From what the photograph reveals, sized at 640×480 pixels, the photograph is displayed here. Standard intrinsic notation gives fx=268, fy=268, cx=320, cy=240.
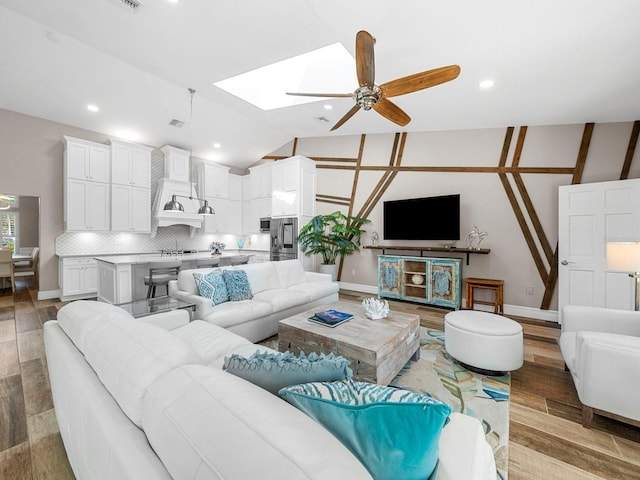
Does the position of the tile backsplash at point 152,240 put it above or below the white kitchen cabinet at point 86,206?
below

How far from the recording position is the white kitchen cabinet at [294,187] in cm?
602

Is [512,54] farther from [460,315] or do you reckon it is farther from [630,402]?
[630,402]

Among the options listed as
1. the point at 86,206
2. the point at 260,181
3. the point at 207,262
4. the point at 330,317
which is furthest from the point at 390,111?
the point at 86,206

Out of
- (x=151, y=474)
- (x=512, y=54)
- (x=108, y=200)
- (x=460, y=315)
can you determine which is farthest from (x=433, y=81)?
(x=108, y=200)

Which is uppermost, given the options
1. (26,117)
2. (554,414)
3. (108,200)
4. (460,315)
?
(26,117)

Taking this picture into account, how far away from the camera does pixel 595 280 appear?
338 cm

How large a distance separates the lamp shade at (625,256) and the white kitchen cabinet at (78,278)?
23.8 ft

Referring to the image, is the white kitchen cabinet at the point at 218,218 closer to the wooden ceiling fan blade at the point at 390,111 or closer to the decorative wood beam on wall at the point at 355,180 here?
the decorative wood beam on wall at the point at 355,180

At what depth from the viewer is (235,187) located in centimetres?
739

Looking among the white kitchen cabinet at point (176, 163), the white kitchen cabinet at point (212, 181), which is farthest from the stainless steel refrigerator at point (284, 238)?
the white kitchen cabinet at point (176, 163)

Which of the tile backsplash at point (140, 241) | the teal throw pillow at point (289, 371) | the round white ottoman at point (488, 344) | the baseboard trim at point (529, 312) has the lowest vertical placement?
the baseboard trim at point (529, 312)

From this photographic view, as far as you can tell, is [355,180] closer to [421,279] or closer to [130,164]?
[421,279]

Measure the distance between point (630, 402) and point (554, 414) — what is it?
17.7 inches

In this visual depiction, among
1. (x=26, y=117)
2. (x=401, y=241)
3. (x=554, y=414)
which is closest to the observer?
(x=554, y=414)
